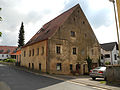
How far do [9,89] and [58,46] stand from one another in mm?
13947

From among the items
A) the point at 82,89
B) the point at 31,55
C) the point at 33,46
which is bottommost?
the point at 82,89

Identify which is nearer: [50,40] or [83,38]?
[50,40]

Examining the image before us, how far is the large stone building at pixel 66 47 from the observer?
2138cm

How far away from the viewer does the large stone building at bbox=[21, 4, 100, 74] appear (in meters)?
21.4

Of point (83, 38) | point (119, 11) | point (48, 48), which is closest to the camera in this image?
point (119, 11)

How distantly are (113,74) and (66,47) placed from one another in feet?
41.3

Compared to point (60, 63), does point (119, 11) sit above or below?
above

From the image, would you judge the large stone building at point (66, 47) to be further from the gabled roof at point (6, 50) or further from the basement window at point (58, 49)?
the gabled roof at point (6, 50)

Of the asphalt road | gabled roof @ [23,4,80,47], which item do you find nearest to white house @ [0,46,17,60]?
gabled roof @ [23,4,80,47]

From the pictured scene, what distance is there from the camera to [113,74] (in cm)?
1118

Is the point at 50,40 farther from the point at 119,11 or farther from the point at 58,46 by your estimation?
the point at 119,11

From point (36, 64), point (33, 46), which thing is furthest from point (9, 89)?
point (33, 46)

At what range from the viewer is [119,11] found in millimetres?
11703

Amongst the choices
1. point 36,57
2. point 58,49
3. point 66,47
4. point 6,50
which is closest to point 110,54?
point 66,47
